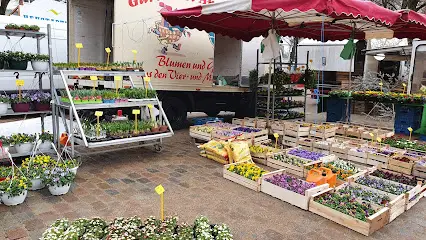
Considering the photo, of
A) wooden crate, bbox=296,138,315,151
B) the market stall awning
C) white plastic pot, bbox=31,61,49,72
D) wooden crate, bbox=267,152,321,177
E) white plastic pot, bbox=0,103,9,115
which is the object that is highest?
the market stall awning

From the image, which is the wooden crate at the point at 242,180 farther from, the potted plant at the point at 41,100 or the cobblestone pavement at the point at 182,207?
the potted plant at the point at 41,100

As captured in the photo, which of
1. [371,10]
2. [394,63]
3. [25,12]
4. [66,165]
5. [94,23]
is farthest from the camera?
[394,63]

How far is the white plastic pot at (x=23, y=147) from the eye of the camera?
18.3 ft

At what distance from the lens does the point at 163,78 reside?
340 inches

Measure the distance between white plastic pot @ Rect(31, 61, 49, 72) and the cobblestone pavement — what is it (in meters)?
1.82

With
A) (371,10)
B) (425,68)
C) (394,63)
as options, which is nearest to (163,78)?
(371,10)

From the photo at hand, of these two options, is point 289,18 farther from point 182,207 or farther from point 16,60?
point 16,60

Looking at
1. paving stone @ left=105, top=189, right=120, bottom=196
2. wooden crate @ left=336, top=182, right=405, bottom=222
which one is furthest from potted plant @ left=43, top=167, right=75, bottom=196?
wooden crate @ left=336, top=182, right=405, bottom=222

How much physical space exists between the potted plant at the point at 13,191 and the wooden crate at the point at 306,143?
529 centimetres

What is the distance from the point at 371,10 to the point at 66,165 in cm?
629

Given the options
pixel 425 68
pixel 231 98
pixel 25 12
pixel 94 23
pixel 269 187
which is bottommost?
pixel 269 187

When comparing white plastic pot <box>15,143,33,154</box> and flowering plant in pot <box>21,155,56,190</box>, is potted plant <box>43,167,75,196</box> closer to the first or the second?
flowering plant in pot <box>21,155,56,190</box>

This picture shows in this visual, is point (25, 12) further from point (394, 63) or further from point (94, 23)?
point (394, 63)

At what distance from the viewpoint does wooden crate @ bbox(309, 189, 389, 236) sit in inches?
153
